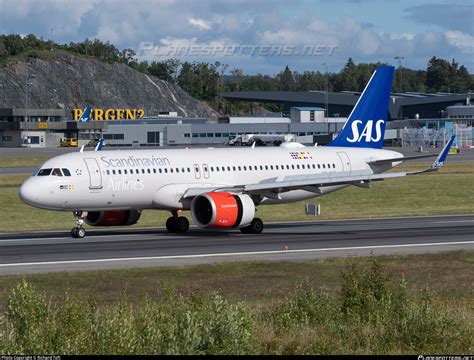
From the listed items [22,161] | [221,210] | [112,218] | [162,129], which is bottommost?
[112,218]

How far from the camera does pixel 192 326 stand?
1645 centimetres

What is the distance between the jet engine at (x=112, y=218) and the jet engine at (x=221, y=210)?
4002 millimetres

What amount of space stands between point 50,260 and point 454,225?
72.6 feet

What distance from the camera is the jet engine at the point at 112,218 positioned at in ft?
148

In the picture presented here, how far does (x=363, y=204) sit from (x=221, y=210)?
2682 centimetres

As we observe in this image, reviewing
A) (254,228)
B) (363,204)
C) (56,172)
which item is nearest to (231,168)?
(254,228)

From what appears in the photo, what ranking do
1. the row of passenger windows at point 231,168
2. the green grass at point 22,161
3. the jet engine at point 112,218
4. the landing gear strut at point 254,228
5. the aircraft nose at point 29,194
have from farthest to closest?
1. the green grass at point 22,161
2. the jet engine at point 112,218
3. the landing gear strut at point 254,228
4. the row of passenger windows at point 231,168
5. the aircraft nose at point 29,194

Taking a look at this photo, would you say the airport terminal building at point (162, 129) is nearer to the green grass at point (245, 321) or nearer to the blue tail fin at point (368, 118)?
the blue tail fin at point (368, 118)

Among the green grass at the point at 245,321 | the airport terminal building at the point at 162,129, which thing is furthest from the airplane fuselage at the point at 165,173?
the airport terminal building at the point at 162,129

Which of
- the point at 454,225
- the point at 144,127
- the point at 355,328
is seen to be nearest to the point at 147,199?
the point at 454,225

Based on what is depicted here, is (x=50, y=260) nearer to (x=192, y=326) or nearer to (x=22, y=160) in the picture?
(x=192, y=326)

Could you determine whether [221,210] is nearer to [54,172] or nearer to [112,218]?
[112,218]

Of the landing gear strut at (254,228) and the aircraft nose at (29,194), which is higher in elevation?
the aircraft nose at (29,194)

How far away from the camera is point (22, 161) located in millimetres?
109875
